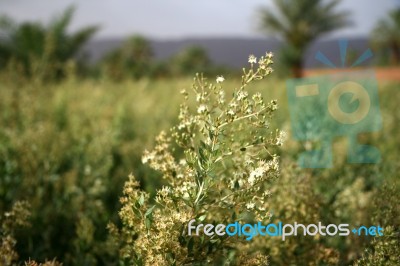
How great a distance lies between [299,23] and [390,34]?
25.3 ft

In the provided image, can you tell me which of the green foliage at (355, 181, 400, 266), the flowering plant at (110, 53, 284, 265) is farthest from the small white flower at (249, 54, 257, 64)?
the green foliage at (355, 181, 400, 266)

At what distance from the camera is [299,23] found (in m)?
20.9

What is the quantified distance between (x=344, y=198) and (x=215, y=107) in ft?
5.54

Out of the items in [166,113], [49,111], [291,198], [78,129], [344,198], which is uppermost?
[166,113]

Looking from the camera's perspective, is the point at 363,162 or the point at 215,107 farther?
the point at 363,162

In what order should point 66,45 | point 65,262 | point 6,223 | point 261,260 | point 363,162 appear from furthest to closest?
point 66,45 → point 363,162 → point 65,262 → point 6,223 → point 261,260

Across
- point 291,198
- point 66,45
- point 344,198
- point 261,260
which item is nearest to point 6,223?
point 261,260

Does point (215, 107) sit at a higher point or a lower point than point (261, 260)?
higher

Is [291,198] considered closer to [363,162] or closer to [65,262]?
[65,262]

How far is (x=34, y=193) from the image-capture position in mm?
3131
